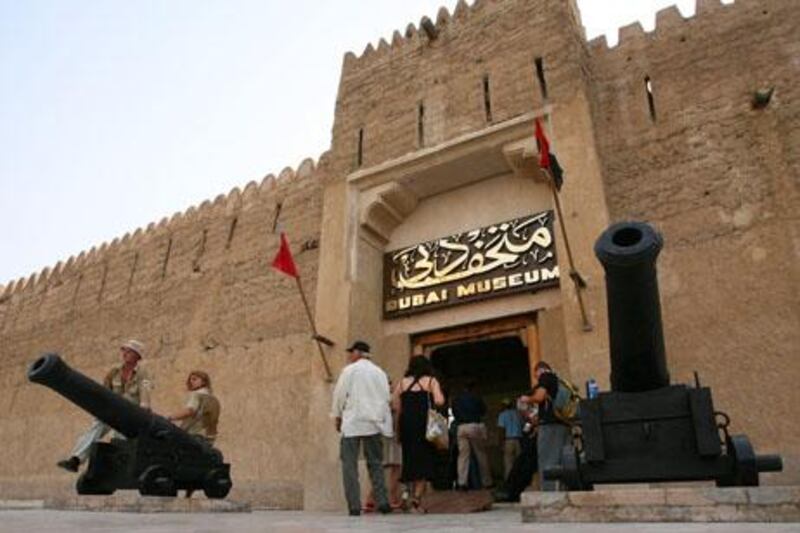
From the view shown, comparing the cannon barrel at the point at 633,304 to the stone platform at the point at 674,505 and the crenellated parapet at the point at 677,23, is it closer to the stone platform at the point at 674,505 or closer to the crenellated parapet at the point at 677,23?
the stone platform at the point at 674,505

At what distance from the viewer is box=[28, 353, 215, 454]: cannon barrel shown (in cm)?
458

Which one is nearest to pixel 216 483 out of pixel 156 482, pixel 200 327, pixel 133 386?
pixel 156 482

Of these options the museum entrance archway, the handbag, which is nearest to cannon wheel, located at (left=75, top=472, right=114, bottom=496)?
the handbag

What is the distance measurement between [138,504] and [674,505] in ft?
10.7

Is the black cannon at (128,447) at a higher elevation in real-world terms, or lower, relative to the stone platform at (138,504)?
higher

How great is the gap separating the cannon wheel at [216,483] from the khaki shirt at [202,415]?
0.45 m

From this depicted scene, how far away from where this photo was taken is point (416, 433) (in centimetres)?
514

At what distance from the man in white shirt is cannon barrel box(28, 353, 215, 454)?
137 centimetres

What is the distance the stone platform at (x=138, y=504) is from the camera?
4.09 metres

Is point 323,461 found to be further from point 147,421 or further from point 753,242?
point 753,242

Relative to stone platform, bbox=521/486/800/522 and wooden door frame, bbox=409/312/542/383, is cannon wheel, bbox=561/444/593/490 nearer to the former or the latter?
stone platform, bbox=521/486/800/522

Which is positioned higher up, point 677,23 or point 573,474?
point 677,23

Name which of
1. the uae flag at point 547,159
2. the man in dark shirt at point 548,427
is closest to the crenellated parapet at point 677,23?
the uae flag at point 547,159

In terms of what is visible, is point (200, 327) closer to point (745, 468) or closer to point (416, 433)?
point (416, 433)
